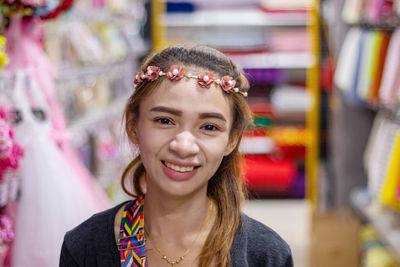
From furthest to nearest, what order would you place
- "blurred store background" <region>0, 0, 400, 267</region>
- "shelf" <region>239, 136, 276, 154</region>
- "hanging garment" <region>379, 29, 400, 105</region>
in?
"shelf" <region>239, 136, 276, 154</region>, "hanging garment" <region>379, 29, 400, 105</region>, "blurred store background" <region>0, 0, 400, 267</region>

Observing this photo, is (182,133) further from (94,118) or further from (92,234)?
(94,118)

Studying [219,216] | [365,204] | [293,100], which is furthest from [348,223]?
[219,216]

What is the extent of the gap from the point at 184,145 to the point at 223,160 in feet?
0.74

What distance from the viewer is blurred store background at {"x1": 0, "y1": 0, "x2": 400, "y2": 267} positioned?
2.46 metres

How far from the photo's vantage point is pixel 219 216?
1.59m

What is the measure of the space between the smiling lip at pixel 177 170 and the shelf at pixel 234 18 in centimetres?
522

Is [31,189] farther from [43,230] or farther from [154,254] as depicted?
[154,254]

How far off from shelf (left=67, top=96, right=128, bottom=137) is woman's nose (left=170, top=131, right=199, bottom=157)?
7.19 feet

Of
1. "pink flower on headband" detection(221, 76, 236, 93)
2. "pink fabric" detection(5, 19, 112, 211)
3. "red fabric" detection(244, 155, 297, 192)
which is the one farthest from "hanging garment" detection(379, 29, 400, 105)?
"red fabric" detection(244, 155, 297, 192)

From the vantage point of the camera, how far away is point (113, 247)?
60.4 inches

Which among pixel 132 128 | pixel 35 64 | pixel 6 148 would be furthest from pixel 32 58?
pixel 132 128

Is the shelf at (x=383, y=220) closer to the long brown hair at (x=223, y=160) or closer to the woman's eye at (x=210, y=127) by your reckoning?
the long brown hair at (x=223, y=160)

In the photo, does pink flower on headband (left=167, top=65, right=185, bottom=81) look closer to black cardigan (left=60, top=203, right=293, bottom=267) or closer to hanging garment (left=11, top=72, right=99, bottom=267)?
black cardigan (left=60, top=203, right=293, bottom=267)

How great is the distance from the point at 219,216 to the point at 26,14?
1158mm
